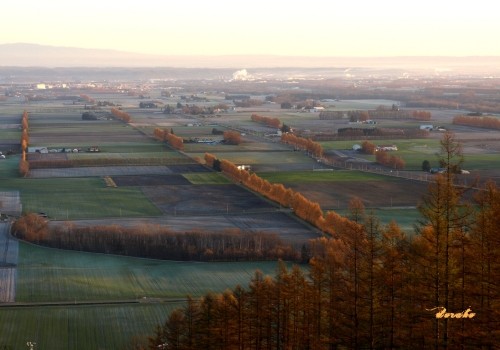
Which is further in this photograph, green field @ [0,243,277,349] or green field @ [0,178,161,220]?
green field @ [0,178,161,220]

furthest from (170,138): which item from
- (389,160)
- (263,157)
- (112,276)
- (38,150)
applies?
(112,276)

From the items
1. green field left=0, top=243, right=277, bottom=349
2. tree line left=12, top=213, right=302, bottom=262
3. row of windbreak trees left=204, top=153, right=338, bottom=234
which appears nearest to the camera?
green field left=0, top=243, right=277, bottom=349

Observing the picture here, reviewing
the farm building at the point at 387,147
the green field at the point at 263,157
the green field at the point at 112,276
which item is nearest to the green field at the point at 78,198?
the green field at the point at 112,276

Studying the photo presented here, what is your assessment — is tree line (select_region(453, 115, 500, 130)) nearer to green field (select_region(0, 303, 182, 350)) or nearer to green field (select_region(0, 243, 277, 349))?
green field (select_region(0, 243, 277, 349))

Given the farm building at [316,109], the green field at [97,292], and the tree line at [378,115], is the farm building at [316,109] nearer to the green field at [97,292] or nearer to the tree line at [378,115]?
the tree line at [378,115]

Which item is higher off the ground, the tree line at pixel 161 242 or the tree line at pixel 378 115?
the tree line at pixel 161 242

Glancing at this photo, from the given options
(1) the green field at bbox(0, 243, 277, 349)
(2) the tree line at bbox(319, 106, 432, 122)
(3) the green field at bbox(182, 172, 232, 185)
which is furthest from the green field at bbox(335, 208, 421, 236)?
(2) the tree line at bbox(319, 106, 432, 122)
